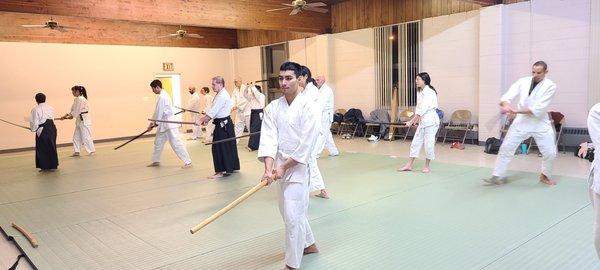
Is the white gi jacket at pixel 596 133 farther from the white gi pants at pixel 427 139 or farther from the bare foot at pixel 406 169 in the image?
the bare foot at pixel 406 169

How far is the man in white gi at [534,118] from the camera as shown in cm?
460

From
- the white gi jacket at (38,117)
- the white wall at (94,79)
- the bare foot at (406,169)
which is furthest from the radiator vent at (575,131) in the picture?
the white wall at (94,79)

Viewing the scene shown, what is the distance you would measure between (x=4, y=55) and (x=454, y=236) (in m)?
9.90

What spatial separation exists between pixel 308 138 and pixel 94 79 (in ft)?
30.9

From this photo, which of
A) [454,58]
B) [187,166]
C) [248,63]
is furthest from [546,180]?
[248,63]

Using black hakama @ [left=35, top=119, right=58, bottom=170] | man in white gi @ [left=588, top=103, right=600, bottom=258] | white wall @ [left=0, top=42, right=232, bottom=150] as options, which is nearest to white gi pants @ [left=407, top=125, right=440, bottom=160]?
man in white gi @ [left=588, top=103, right=600, bottom=258]

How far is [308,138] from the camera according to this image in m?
2.64

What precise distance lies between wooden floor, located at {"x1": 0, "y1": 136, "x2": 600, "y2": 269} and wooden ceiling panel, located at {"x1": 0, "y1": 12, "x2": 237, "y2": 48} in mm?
4789

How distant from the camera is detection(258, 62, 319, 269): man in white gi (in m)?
2.62

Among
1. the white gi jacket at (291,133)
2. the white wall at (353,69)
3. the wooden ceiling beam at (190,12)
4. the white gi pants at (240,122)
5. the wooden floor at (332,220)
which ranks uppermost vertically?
the wooden ceiling beam at (190,12)

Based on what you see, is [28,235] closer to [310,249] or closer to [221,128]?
[310,249]

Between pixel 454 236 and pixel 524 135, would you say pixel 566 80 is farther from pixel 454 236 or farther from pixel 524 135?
pixel 454 236

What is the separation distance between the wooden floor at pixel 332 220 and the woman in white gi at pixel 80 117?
2.17 meters

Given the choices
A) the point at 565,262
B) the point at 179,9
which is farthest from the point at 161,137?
the point at 565,262
